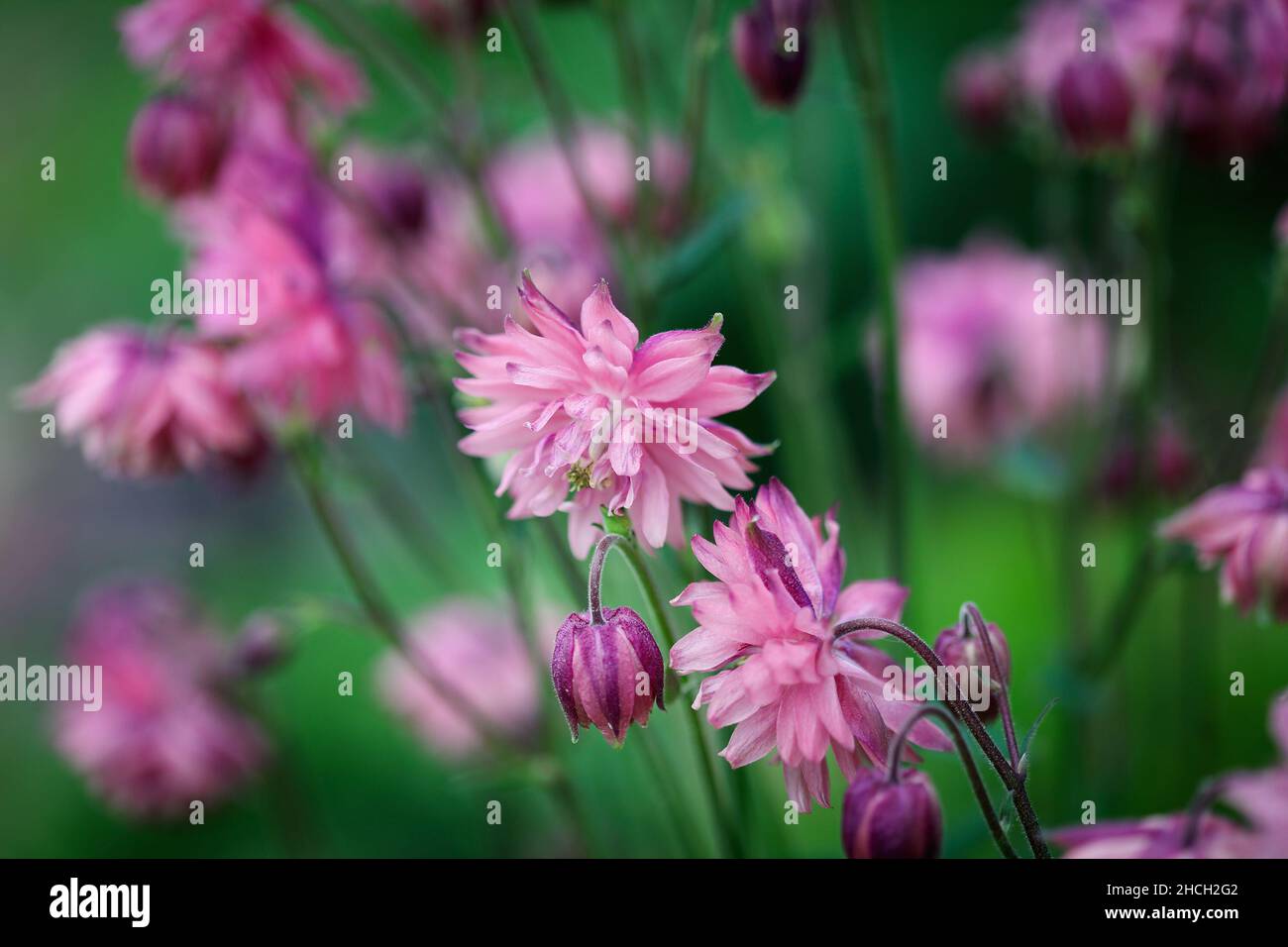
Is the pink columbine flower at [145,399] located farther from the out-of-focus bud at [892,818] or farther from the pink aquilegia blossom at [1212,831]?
the pink aquilegia blossom at [1212,831]

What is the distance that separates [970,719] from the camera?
761 millimetres

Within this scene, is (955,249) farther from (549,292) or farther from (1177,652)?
(549,292)

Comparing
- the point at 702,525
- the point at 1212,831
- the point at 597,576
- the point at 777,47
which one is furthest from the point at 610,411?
the point at 1212,831

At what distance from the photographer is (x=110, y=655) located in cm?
174

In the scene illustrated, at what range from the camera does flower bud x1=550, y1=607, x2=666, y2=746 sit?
2.65 feet

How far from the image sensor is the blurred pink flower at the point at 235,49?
127 centimetres

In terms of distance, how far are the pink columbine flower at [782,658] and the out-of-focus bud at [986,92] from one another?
1.07 meters

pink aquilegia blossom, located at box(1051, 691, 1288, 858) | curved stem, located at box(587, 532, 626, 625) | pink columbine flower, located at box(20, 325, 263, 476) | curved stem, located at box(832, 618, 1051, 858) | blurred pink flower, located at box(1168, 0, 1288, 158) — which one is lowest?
pink aquilegia blossom, located at box(1051, 691, 1288, 858)

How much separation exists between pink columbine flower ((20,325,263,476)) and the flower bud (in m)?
0.57

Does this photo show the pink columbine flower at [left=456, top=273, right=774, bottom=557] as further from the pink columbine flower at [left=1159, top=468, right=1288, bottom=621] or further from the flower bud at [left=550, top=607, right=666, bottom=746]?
the pink columbine flower at [left=1159, top=468, right=1288, bottom=621]

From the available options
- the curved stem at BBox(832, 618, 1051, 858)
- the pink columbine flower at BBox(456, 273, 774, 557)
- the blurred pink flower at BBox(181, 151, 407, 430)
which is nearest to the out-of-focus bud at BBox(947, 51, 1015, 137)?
the blurred pink flower at BBox(181, 151, 407, 430)

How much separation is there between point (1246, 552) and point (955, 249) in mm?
2062

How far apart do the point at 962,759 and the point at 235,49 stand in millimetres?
1074

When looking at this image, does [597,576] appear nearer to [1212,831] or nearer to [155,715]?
[1212,831]
